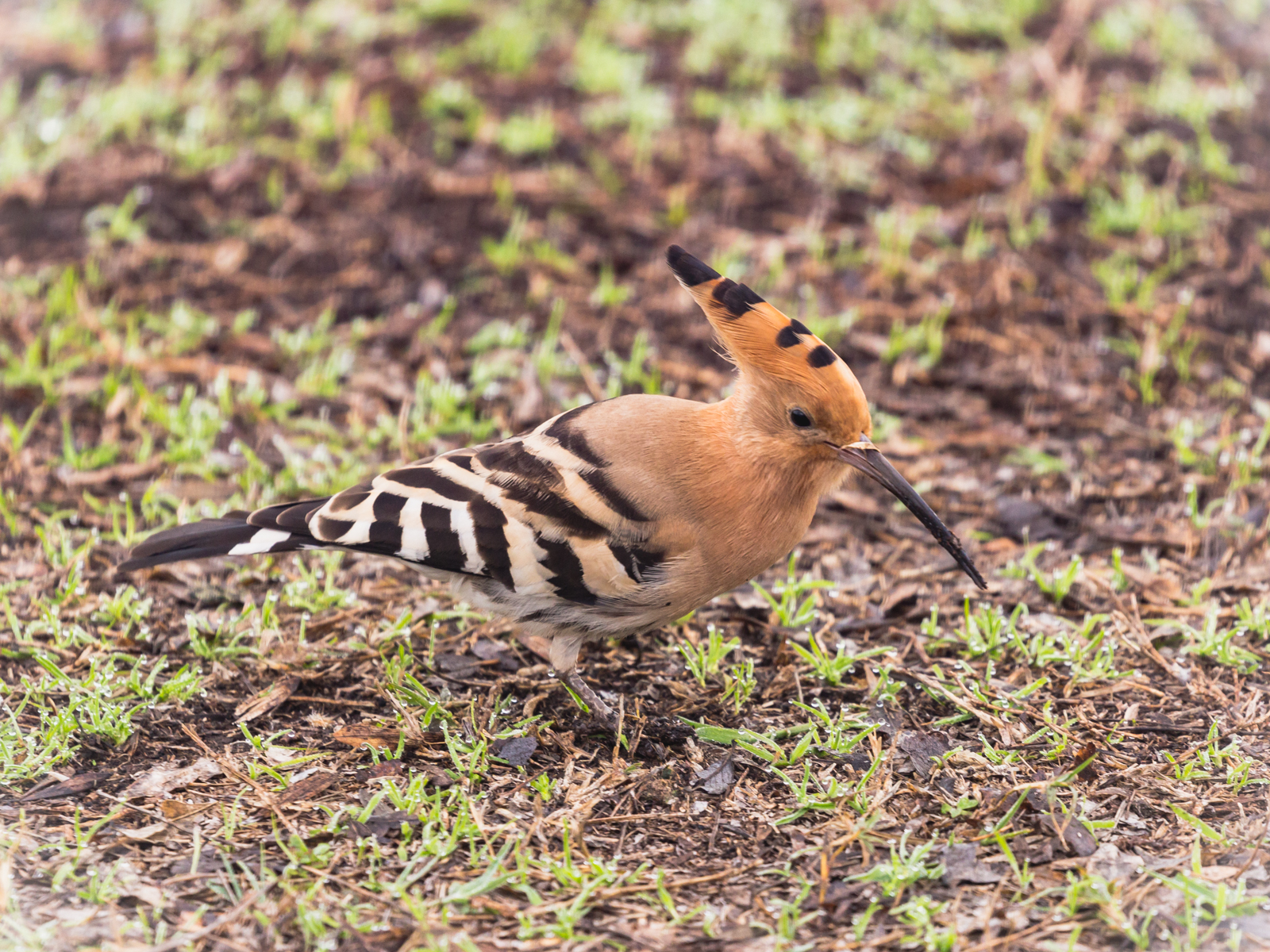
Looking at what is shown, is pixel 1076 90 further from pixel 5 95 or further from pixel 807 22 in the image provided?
pixel 5 95

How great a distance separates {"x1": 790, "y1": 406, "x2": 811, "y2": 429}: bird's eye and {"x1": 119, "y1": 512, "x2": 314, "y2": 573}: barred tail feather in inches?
47.8

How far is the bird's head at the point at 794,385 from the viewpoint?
3.18 m

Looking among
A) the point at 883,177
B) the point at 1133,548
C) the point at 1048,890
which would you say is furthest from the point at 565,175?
the point at 1048,890

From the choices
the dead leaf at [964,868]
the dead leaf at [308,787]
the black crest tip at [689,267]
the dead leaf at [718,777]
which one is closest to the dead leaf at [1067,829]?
the dead leaf at [964,868]

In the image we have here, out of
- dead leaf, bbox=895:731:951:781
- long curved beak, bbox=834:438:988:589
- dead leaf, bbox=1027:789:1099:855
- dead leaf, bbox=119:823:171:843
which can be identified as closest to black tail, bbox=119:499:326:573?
dead leaf, bbox=119:823:171:843

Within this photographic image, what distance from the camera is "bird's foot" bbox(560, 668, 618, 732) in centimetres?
328

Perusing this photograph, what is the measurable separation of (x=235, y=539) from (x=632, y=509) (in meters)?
0.99

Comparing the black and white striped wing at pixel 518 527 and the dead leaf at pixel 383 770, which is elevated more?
the black and white striped wing at pixel 518 527

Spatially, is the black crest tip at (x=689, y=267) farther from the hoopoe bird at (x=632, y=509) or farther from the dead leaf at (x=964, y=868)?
the dead leaf at (x=964, y=868)

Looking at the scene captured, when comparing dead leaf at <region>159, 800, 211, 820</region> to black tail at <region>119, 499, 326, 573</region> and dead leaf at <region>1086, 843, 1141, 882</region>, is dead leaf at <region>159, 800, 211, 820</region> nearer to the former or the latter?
black tail at <region>119, 499, 326, 573</region>

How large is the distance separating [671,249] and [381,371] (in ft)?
6.43

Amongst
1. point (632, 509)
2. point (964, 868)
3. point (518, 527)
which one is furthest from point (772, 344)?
point (964, 868)

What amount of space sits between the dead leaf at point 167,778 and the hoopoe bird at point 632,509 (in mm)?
532

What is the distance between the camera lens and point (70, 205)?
5.71 meters
